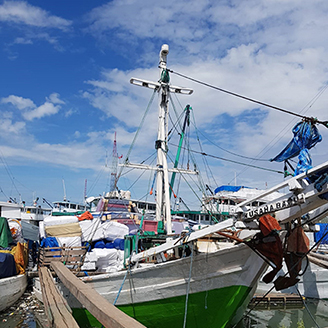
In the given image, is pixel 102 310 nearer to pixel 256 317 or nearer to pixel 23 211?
pixel 256 317

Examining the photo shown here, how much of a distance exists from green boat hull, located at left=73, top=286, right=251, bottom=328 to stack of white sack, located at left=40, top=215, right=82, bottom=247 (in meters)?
5.90

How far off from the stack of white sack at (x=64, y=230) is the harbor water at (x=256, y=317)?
2.93 metres

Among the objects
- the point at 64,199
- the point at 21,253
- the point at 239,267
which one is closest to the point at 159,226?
the point at 239,267

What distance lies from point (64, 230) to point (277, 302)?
11.4 meters

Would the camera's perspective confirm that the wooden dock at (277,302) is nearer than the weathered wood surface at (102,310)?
No

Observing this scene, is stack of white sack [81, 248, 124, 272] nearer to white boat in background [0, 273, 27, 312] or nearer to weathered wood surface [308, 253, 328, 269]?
white boat in background [0, 273, 27, 312]

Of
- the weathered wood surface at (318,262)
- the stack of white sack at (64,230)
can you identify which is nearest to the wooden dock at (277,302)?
the weathered wood surface at (318,262)

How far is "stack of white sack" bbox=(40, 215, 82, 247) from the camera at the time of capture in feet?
47.3

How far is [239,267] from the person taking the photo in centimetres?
843

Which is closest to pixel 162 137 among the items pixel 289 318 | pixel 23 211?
pixel 289 318

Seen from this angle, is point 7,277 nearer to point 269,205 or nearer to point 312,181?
point 269,205

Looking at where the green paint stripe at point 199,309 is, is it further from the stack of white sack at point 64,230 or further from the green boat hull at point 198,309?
the stack of white sack at point 64,230

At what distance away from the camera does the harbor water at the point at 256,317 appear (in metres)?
12.2

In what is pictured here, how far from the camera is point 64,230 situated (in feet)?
49.1
